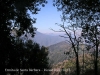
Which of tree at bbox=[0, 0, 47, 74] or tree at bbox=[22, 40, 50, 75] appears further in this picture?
tree at bbox=[22, 40, 50, 75]

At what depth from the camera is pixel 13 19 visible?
22.6 m

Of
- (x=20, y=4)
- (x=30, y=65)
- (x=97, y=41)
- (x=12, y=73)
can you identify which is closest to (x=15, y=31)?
(x=20, y=4)

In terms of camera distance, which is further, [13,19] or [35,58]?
[35,58]

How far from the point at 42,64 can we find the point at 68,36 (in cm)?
2105

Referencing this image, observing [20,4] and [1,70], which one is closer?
[20,4]

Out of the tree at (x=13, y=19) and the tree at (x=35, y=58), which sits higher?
the tree at (x=13, y=19)

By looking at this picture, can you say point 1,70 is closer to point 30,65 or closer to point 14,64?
point 14,64

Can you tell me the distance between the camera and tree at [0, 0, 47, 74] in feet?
67.5

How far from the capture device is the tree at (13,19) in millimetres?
20578

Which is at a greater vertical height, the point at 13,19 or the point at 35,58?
the point at 13,19

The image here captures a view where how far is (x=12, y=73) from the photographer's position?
4081 cm

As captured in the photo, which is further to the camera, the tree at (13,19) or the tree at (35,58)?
the tree at (35,58)

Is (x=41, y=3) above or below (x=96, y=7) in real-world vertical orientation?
above

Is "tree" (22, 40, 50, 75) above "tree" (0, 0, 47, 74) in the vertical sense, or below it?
below
